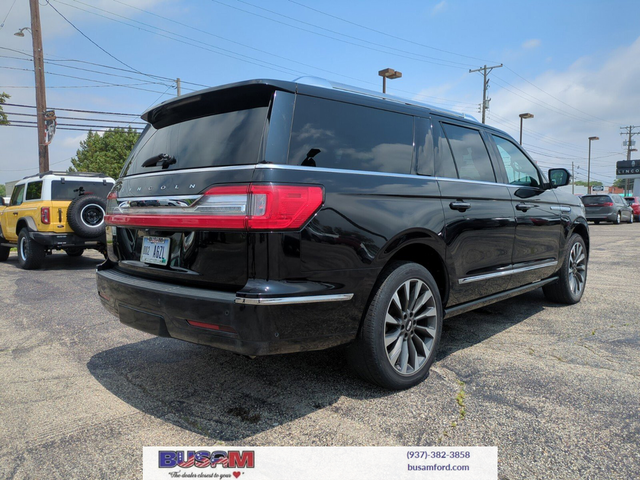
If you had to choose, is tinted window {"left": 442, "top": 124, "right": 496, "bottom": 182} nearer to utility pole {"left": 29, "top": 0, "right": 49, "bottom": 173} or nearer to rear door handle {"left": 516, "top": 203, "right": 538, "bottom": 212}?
rear door handle {"left": 516, "top": 203, "right": 538, "bottom": 212}

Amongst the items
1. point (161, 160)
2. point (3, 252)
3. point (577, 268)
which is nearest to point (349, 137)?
point (161, 160)

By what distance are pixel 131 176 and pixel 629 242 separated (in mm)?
14271

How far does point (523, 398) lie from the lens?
282cm

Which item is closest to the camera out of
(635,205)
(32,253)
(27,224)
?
(32,253)

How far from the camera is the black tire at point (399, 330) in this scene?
8.94 feet

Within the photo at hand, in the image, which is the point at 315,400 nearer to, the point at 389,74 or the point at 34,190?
the point at 34,190

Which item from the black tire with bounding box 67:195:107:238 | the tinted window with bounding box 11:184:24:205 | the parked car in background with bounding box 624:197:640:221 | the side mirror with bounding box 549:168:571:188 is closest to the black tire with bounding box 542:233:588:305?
the side mirror with bounding box 549:168:571:188

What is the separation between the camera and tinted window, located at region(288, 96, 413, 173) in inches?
99.8

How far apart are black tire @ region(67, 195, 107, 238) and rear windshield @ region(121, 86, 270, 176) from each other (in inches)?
256

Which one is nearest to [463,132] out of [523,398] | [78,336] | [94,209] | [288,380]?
[523,398]

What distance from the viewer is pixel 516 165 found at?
4469mm

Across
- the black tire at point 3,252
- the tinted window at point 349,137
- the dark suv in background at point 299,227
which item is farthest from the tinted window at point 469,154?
the black tire at point 3,252

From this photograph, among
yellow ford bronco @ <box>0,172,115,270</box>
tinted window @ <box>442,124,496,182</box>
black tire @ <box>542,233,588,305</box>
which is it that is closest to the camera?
tinted window @ <box>442,124,496,182</box>

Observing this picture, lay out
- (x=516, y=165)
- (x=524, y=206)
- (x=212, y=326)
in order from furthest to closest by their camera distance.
→ (x=516, y=165), (x=524, y=206), (x=212, y=326)
